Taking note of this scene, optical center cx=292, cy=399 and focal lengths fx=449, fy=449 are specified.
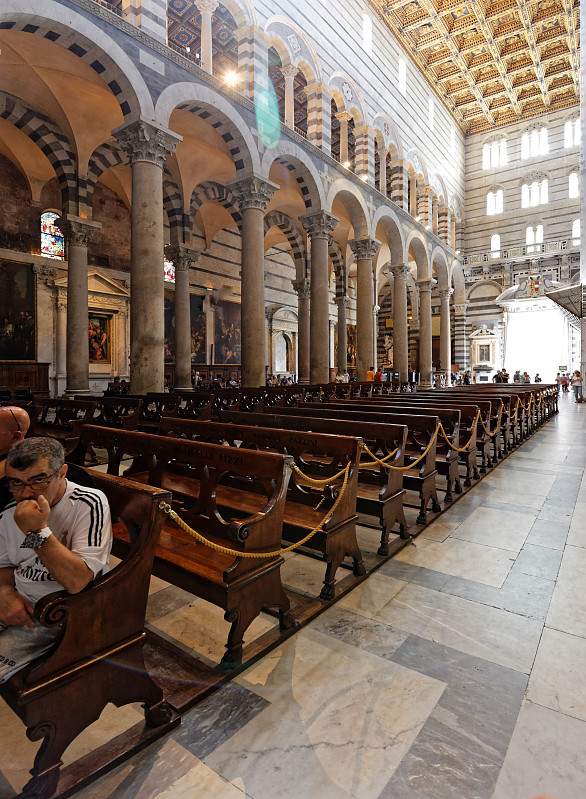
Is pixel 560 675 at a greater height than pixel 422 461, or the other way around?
pixel 422 461

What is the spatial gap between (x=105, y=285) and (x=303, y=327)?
10.2 m

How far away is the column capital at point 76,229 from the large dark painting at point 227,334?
9898mm

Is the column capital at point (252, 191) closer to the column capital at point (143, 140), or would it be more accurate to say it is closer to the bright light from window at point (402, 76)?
the column capital at point (143, 140)

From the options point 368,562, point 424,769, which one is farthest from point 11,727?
point 368,562

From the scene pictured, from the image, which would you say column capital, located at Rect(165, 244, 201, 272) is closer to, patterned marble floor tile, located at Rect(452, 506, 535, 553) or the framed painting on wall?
the framed painting on wall

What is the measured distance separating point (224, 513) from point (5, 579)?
6.93 ft

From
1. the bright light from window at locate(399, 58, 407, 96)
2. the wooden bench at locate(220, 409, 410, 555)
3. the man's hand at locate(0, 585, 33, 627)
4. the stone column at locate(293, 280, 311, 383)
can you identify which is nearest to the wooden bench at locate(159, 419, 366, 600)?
the wooden bench at locate(220, 409, 410, 555)

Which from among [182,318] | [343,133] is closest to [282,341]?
[182,318]

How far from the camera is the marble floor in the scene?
1764 millimetres

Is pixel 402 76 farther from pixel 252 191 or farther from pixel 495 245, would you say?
pixel 252 191

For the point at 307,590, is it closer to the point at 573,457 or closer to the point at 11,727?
the point at 11,727

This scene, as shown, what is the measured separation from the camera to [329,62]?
17000 mm

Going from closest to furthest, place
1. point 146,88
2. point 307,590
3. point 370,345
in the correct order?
point 307,590 < point 146,88 < point 370,345

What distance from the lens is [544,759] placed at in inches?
72.5
